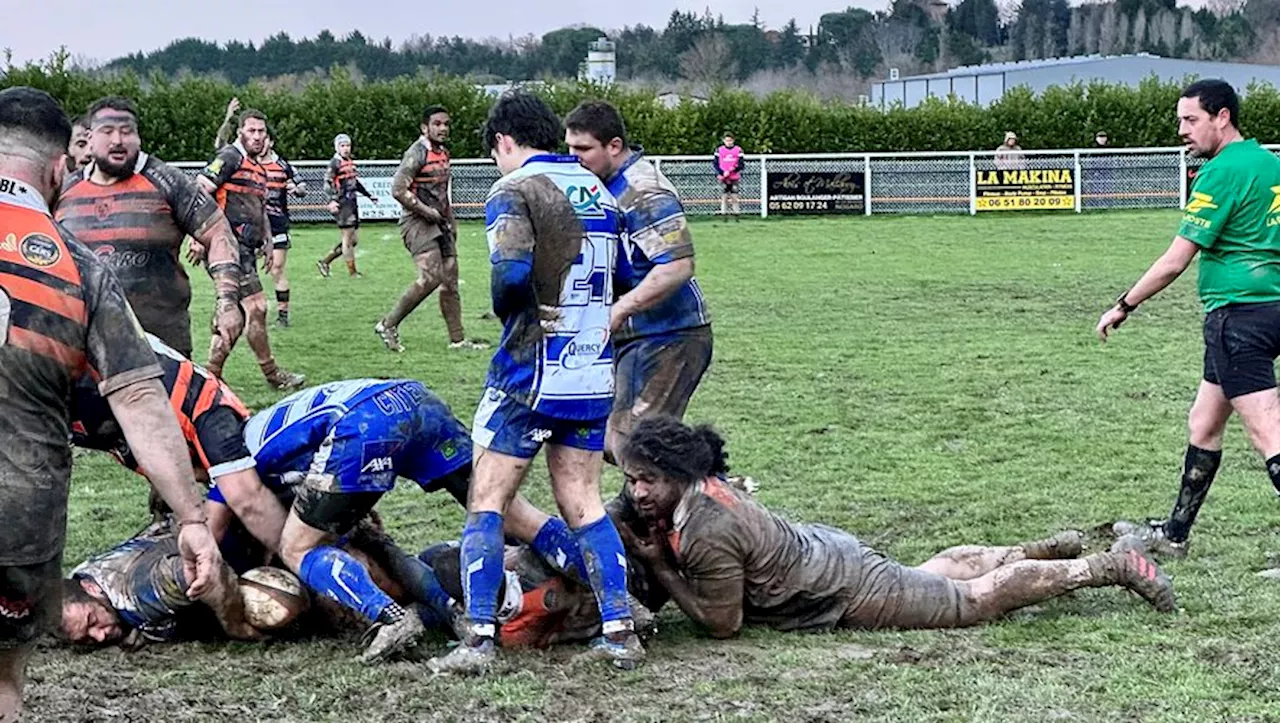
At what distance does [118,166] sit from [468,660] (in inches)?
139

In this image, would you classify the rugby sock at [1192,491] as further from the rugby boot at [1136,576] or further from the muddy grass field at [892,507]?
the rugby boot at [1136,576]

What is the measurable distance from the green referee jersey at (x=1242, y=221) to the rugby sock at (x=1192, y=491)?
0.72 meters

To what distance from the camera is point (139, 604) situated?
5273 millimetres

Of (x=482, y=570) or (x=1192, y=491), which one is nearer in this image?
(x=482, y=570)

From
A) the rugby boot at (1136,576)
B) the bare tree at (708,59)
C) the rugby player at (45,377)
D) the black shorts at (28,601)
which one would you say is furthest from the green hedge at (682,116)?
the bare tree at (708,59)

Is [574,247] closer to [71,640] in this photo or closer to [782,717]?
[782,717]

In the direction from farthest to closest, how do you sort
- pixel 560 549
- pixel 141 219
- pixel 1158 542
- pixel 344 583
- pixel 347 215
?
pixel 347 215 → pixel 141 219 → pixel 1158 542 → pixel 560 549 → pixel 344 583

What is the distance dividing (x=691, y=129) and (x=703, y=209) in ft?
14.9

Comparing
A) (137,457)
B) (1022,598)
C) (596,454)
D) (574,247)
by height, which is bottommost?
(1022,598)

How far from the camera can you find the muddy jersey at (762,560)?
17.1ft

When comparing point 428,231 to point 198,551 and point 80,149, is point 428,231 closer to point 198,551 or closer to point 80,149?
point 80,149

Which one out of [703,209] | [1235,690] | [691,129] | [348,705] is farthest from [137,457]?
[691,129]

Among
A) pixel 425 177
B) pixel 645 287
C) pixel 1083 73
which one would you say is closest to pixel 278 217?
pixel 425 177

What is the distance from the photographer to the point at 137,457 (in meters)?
3.61
